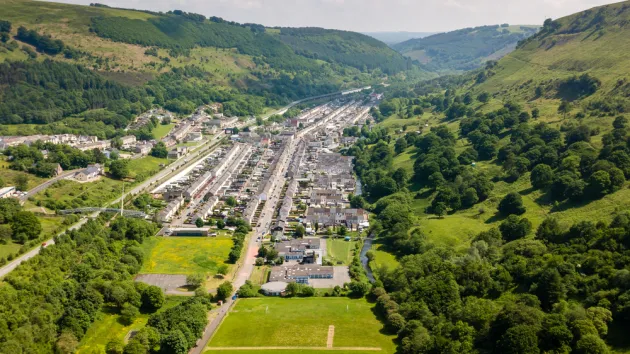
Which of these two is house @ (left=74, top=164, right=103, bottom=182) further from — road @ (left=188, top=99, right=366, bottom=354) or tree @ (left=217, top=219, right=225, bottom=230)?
road @ (left=188, top=99, right=366, bottom=354)

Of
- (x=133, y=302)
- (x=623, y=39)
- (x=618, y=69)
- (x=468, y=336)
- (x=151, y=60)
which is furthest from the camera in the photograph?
(x=151, y=60)

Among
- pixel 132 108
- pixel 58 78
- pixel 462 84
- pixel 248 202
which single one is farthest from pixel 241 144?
pixel 462 84

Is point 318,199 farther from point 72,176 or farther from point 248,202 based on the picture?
point 72,176

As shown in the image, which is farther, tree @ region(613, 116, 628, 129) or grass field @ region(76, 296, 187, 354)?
tree @ region(613, 116, 628, 129)

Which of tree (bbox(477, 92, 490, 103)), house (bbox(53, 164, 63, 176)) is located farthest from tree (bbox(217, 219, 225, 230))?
tree (bbox(477, 92, 490, 103))

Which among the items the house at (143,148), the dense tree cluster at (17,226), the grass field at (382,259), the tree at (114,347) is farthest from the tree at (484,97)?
the tree at (114,347)

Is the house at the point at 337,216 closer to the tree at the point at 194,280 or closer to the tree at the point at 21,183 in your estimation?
the tree at the point at 194,280
